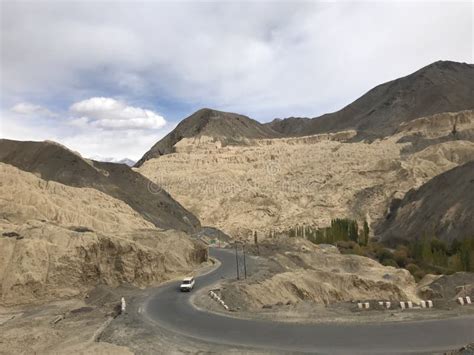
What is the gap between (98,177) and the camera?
8238cm

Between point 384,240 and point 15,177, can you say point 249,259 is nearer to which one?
point 15,177

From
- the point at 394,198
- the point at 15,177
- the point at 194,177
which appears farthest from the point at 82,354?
the point at 194,177

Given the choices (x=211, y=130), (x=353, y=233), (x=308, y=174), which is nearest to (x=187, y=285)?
(x=353, y=233)

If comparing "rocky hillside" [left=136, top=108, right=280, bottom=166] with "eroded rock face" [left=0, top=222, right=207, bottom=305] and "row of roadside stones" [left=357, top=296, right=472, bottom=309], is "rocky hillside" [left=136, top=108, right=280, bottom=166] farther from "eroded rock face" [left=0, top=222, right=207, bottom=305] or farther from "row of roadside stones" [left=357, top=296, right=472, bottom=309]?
"row of roadside stones" [left=357, top=296, right=472, bottom=309]

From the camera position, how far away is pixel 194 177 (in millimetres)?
136000

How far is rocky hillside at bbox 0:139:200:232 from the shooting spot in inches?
3095

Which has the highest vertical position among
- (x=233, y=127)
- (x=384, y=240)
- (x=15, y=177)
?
(x=233, y=127)

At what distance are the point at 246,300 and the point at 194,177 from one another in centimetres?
10798

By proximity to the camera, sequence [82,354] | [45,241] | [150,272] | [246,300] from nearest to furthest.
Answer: [82,354]
[246,300]
[45,241]
[150,272]

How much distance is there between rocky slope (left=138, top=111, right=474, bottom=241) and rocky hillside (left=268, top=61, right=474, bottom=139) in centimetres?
1955

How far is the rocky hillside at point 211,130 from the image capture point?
16875 cm

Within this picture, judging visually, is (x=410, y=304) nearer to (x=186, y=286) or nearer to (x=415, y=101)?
(x=186, y=286)

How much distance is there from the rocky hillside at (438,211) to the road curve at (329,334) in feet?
149

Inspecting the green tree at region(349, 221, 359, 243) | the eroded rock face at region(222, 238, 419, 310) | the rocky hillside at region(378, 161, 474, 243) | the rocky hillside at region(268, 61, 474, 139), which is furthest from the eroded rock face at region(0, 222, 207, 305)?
the rocky hillside at region(268, 61, 474, 139)
